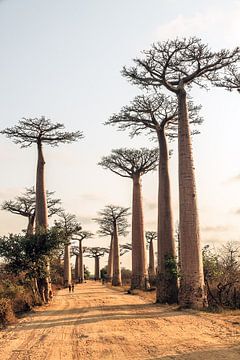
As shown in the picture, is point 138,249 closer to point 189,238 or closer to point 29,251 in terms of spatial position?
point 29,251

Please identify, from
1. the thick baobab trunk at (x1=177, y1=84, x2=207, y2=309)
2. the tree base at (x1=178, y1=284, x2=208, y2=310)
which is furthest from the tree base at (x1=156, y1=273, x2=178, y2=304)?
the tree base at (x1=178, y1=284, x2=208, y2=310)

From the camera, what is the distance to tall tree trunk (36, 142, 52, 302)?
13891 mm

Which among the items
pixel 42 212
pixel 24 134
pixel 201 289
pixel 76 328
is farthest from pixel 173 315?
pixel 24 134

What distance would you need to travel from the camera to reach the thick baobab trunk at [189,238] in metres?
9.70

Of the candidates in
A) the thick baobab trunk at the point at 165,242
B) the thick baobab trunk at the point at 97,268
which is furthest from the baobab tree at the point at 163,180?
the thick baobab trunk at the point at 97,268

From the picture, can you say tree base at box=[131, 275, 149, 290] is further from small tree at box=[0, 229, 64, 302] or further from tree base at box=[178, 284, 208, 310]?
tree base at box=[178, 284, 208, 310]

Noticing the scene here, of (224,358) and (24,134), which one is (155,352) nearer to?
(224,358)

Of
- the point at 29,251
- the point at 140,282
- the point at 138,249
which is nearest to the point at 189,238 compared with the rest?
the point at 29,251

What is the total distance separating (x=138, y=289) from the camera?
65.4 ft

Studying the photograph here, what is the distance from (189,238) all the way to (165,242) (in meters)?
2.90

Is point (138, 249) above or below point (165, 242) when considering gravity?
above

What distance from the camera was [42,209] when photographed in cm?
1552

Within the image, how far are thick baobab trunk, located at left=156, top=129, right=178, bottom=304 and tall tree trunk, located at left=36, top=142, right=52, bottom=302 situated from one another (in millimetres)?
3504

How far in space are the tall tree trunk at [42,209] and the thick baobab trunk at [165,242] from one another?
350 cm
